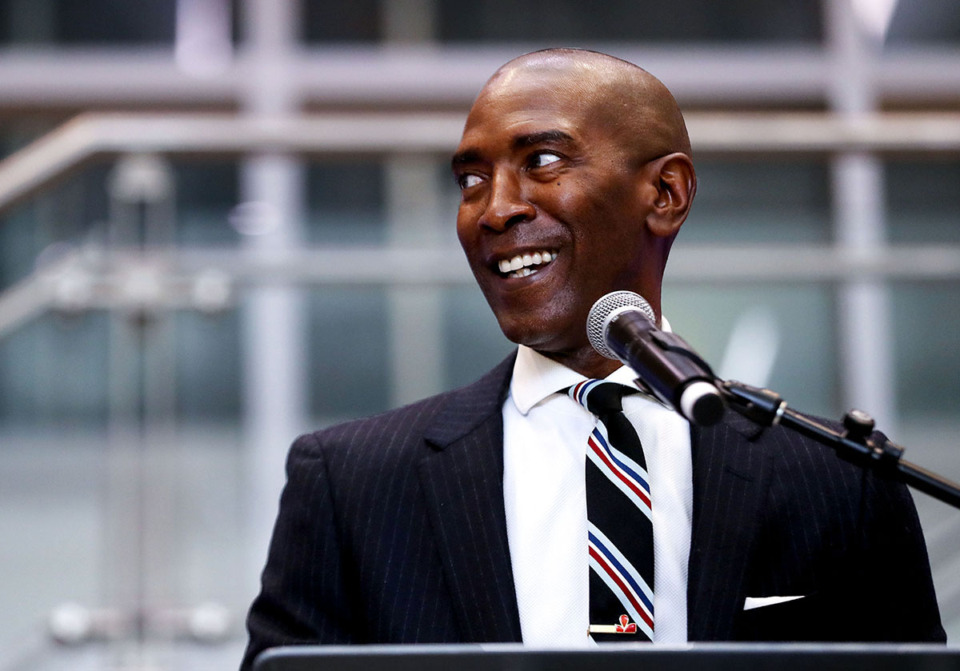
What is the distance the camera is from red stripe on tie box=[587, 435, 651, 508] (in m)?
1.42

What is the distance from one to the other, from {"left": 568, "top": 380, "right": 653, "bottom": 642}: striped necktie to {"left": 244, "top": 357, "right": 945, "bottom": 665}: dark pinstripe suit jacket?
7 centimetres

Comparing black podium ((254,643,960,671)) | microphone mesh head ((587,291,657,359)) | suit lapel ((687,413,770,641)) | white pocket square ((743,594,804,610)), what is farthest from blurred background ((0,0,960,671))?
black podium ((254,643,960,671))

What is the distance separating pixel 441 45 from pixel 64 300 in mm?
3472

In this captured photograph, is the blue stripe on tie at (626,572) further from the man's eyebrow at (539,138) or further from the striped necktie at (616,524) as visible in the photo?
the man's eyebrow at (539,138)

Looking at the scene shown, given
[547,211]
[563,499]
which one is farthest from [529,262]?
[563,499]

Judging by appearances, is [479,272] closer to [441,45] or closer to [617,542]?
[617,542]

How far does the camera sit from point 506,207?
1.47 meters

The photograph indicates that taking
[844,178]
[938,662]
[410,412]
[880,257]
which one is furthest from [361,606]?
[844,178]

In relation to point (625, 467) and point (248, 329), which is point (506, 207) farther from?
point (248, 329)

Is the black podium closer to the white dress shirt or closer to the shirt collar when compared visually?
the white dress shirt

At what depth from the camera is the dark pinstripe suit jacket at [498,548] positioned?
1.38m

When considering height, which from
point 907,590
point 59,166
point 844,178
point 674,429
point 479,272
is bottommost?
point 907,590

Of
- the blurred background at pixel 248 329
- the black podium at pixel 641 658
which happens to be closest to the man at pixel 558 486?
the black podium at pixel 641 658

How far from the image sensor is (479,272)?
1.52 meters
